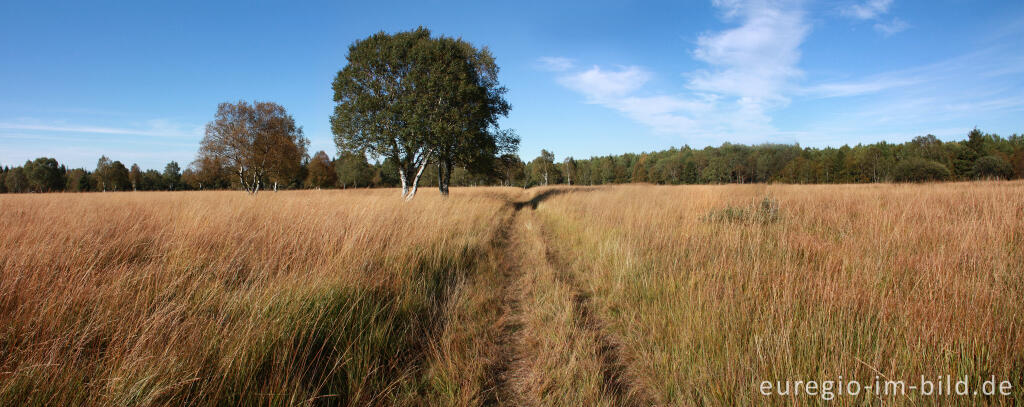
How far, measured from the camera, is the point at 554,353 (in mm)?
2545

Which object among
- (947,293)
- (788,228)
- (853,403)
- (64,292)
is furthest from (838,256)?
(64,292)

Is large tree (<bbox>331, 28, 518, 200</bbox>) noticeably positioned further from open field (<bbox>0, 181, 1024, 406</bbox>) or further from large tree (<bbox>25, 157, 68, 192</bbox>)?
large tree (<bbox>25, 157, 68, 192</bbox>)

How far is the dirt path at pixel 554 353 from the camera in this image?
6.95 ft

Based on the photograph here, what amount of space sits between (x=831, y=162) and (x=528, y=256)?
8652 centimetres

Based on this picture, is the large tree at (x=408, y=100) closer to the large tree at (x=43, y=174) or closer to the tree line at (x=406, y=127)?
the tree line at (x=406, y=127)

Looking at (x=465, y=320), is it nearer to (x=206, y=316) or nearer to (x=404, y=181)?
(x=206, y=316)

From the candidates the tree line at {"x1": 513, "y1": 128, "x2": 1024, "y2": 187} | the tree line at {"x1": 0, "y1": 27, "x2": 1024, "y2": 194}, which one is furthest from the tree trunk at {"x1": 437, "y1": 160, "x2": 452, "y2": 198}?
the tree line at {"x1": 513, "y1": 128, "x2": 1024, "y2": 187}

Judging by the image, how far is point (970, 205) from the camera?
19.7 ft

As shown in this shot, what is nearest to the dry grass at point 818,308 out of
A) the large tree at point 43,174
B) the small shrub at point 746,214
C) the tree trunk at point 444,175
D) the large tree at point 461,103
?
the small shrub at point 746,214

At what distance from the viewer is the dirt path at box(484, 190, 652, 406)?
212cm

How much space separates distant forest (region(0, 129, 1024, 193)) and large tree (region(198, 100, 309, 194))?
5.47 ft

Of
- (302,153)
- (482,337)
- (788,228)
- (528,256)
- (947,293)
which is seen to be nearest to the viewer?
(947,293)

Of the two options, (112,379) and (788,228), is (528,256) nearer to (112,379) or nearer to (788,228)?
(788,228)

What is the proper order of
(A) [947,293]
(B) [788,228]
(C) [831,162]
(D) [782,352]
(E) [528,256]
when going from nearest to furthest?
(D) [782,352] → (A) [947,293] → (B) [788,228] → (E) [528,256] → (C) [831,162]
